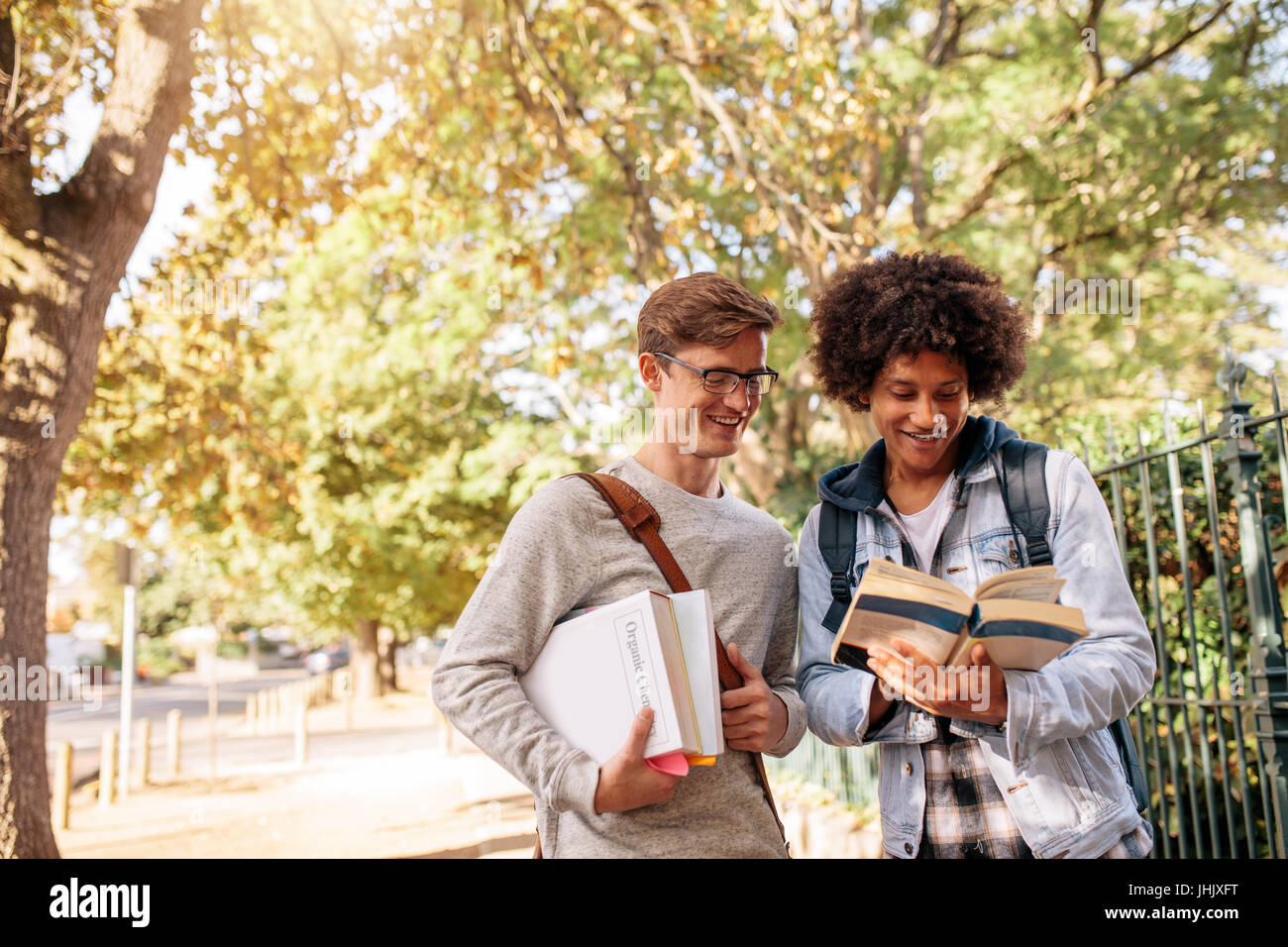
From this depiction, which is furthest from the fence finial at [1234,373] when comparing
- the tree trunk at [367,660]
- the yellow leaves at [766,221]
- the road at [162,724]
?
the tree trunk at [367,660]

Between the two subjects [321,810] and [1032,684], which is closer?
[1032,684]

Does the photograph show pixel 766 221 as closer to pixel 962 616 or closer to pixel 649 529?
pixel 649 529

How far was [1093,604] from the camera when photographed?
2.08 metres

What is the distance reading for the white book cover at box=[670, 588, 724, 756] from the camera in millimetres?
2004

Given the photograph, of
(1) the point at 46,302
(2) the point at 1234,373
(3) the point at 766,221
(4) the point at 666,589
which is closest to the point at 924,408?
(4) the point at 666,589

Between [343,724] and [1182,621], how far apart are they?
22.8 m

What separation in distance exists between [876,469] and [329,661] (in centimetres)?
5252

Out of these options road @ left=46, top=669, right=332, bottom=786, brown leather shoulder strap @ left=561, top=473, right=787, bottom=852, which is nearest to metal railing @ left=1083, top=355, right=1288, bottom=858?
brown leather shoulder strap @ left=561, top=473, right=787, bottom=852

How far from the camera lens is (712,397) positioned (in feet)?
7.51

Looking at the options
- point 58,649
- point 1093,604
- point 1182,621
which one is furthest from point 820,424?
point 58,649

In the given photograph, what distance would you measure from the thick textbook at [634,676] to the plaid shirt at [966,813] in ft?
1.82
